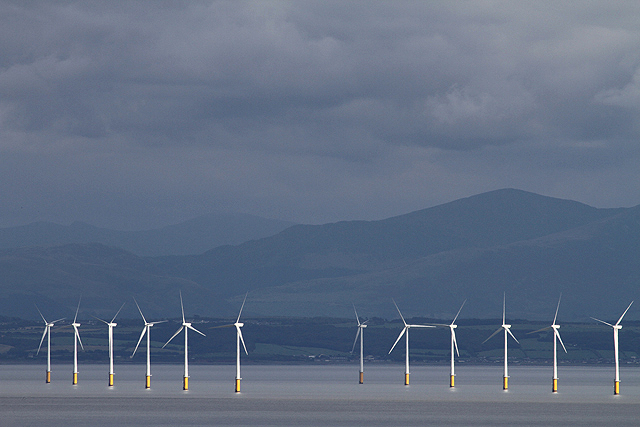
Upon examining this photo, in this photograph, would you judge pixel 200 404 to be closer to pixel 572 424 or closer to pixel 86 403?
pixel 86 403

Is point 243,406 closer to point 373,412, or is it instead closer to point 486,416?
point 373,412

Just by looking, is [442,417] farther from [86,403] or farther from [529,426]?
[86,403]

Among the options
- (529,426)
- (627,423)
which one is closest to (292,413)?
(529,426)

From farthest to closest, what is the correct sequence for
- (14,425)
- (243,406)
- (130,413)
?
1. (243,406)
2. (130,413)
3. (14,425)

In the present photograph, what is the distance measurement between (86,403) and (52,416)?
31611mm

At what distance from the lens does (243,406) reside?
18112 centimetres

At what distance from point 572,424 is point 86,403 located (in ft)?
264

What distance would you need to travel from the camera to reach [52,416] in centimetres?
15550

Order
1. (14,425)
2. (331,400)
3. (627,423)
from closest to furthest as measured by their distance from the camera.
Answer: (14,425) → (627,423) → (331,400)

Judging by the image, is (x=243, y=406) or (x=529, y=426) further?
(x=243, y=406)

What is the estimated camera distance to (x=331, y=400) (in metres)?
199

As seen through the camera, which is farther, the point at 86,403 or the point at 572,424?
the point at 86,403

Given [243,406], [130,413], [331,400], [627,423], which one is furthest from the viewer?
[331,400]

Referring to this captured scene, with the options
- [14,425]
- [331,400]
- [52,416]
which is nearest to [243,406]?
[331,400]
